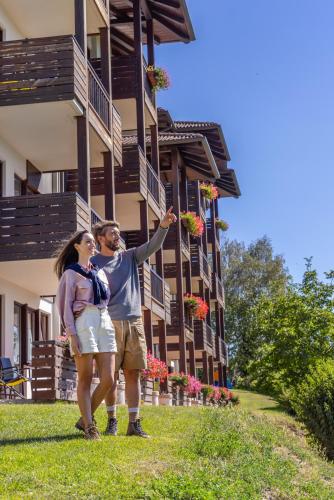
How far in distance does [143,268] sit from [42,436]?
672 inches

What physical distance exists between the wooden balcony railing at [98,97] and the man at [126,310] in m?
Answer: 12.1

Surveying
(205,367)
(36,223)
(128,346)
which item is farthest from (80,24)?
(205,367)

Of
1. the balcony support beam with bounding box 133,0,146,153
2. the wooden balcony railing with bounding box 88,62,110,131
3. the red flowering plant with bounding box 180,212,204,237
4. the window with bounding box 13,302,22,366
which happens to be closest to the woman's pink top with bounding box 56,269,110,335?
the wooden balcony railing with bounding box 88,62,110,131

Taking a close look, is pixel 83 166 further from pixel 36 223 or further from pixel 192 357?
pixel 192 357

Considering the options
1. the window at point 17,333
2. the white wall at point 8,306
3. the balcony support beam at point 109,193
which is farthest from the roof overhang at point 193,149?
the window at point 17,333

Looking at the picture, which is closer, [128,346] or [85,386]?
[85,386]

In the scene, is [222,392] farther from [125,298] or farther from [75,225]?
[125,298]

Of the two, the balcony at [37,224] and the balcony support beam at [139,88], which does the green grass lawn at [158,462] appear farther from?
the balcony support beam at [139,88]

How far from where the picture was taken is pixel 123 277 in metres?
9.09

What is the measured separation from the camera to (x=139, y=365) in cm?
908

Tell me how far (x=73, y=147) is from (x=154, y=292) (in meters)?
7.30

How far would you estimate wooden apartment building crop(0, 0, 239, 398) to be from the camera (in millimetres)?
18594

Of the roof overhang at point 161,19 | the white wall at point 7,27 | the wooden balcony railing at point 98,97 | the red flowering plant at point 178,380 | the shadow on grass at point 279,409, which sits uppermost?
the roof overhang at point 161,19

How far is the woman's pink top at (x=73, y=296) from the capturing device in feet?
28.1
